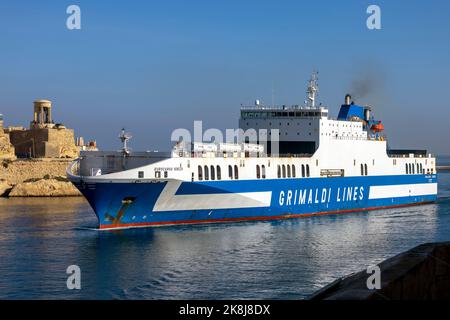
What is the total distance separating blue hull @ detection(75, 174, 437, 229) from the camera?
30359mm

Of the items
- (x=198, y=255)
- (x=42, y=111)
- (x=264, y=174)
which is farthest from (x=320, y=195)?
(x=42, y=111)

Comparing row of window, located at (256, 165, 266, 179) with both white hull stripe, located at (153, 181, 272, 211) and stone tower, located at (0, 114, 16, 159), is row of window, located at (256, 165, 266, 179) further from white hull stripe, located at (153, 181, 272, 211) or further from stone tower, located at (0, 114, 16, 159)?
stone tower, located at (0, 114, 16, 159)

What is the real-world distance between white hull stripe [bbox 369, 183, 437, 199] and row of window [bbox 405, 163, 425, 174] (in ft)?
3.15

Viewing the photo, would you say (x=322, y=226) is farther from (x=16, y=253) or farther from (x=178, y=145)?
(x=16, y=253)

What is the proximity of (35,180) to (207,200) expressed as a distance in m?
31.6

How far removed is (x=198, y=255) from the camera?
2522 centimetres

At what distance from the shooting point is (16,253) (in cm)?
2534

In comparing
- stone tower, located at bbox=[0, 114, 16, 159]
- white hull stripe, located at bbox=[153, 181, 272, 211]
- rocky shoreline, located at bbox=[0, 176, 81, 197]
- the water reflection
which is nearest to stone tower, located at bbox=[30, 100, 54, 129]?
stone tower, located at bbox=[0, 114, 16, 159]

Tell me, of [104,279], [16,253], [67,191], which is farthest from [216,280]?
[67,191]

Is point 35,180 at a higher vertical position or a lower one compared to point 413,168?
lower

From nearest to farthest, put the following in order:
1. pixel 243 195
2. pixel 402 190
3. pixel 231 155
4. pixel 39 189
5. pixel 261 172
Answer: pixel 243 195 < pixel 231 155 < pixel 261 172 < pixel 402 190 < pixel 39 189

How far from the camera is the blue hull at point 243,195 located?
3036 centimetres

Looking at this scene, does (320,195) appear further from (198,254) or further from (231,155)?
(198,254)
